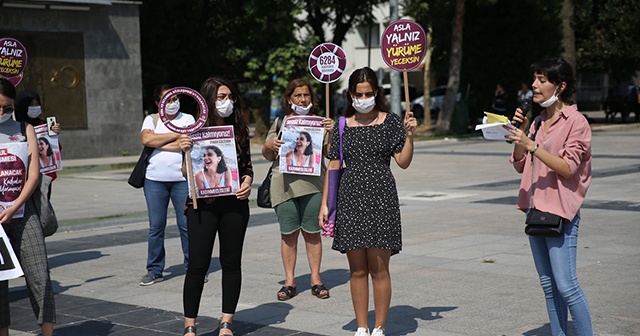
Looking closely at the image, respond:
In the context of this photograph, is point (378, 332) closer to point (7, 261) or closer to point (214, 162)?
point (214, 162)

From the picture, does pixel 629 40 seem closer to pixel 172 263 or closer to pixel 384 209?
pixel 172 263

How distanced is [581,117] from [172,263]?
5.67 metres

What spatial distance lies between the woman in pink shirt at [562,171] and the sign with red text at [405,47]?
1.94 meters

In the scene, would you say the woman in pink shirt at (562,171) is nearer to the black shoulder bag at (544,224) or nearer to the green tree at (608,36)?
the black shoulder bag at (544,224)

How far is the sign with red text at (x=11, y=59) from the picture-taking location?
9.45 meters

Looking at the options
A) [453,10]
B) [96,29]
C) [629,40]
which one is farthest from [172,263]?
[629,40]

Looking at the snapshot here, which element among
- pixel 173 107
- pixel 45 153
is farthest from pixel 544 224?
pixel 45 153

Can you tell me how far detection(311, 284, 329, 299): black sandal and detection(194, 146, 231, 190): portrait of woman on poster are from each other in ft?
6.07

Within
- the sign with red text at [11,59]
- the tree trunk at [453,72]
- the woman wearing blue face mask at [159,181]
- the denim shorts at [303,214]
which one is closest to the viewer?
the denim shorts at [303,214]

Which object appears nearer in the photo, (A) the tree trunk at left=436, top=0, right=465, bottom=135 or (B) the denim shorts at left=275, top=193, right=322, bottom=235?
(B) the denim shorts at left=275, top=193, right=322, bottom=235

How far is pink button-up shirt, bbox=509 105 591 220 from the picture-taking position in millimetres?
5234

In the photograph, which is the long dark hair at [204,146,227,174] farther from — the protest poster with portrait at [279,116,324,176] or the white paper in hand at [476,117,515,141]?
the white paper in hand at [476,117,515,141]

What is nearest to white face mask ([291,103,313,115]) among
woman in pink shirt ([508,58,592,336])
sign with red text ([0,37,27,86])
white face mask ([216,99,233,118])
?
white face mask ([216,99,233,118])

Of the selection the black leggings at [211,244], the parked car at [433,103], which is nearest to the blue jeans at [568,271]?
the black leggings at [211,244]
